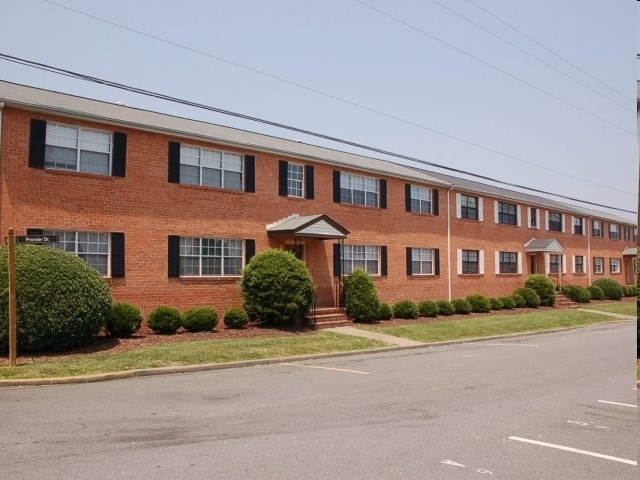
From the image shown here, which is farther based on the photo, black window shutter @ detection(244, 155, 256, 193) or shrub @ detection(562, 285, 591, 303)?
shrub @ detection(562, 285, 591, 303)

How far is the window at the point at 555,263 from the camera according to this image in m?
38.2

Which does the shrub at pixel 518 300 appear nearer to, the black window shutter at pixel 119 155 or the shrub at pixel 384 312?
the shrub at pixel 384 312

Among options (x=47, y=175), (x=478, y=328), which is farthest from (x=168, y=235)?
(x=478, y=328)

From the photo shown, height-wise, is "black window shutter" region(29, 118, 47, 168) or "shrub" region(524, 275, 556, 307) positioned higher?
"black window shutter" region(29, 118, 47, 168)

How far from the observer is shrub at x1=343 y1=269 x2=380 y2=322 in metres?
22.6

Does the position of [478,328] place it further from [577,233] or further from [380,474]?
Answer: [577,233]

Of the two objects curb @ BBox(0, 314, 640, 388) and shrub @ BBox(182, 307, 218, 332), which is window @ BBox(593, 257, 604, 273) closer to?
curb @ BBox(0, 314, 640, 388)

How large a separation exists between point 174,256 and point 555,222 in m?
28.2

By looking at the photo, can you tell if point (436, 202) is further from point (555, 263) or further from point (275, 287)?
point (555, 263)

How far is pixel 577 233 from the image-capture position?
139 feet

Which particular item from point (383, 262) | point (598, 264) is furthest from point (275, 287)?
point (598, 264)

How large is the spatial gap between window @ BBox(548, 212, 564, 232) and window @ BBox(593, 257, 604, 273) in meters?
5.94

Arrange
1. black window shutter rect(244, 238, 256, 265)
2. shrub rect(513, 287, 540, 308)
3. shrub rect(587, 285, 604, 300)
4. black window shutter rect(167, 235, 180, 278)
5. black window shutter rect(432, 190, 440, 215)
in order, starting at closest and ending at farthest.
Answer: black window shutter rect(167, 235, 180, 278)
black window shutter rect(244, 238, 256, 265)
black window shutter rect(432, 190, 440, 215)
shrub rect(513, 287, 540, 308)
shrub rect(587, 285, 604, 300)

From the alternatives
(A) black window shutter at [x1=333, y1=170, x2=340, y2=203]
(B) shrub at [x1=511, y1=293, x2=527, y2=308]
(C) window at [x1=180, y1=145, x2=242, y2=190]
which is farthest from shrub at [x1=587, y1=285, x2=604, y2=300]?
(C) window at [x1=180, y1=145, x2=242, y2=190]
